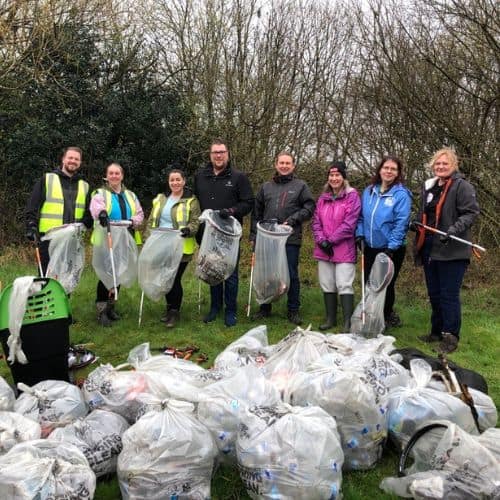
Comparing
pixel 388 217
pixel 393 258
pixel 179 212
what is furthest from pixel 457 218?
pixel 179 212

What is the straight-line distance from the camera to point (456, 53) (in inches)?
278

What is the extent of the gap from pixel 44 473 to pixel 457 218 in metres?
3.72

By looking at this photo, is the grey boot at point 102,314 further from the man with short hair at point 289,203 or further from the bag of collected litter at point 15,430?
the bag of collected litter at point 15,430

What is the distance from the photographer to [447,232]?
4324 mm

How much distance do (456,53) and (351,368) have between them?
5800mm

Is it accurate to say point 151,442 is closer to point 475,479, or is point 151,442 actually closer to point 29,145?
point 475,479

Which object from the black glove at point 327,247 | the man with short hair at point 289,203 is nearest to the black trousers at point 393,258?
the black glove at point 327,247

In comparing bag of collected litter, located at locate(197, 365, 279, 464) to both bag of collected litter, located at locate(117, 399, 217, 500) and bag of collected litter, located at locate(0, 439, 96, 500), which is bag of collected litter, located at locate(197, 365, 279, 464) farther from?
bag of collected litter, located at locate(0, 439, 96, 500)

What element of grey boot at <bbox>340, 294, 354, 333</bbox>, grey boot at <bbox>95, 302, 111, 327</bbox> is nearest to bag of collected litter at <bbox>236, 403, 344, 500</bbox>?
grey boot at <bbox>340, 294, 354, 333</bbox>

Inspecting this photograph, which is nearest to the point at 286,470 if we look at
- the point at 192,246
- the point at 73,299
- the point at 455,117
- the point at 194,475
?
the point at 194,475

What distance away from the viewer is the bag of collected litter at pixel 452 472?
7.18 feet

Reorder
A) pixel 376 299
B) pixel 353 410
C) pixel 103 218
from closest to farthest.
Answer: pixel 353 410
pixel 376 299
pixel 103 218

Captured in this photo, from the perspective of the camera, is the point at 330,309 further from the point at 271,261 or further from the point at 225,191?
the point at 225,191

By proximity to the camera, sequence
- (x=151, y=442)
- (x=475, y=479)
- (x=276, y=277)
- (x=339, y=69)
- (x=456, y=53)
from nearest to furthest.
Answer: (x=475, y=479) → (x=151, y=442) → (x=276, y=277) → (x=456, y=53) → (x=339, y=69)
